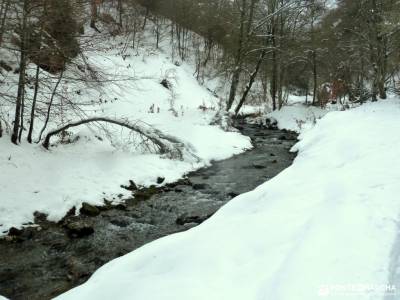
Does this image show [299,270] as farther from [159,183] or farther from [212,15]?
[212,15]

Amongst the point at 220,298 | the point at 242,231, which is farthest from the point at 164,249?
the point at 220,298

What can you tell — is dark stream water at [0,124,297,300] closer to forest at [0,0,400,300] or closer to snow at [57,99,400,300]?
forest at [0,0,400,300]

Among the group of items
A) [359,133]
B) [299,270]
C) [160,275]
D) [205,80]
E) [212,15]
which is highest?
[212,15]

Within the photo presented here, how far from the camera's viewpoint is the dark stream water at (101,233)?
5066 mm

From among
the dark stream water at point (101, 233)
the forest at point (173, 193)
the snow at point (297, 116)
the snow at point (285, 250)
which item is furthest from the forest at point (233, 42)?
the snow at point (285, 250)

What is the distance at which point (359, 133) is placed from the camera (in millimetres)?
9266

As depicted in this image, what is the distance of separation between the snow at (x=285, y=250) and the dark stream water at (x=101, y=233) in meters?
1.07

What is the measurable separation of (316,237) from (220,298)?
1.17 m

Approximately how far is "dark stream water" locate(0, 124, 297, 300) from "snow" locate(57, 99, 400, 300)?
1.07m

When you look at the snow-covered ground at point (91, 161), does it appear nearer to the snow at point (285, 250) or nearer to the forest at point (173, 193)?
the forest at point (173, 193)

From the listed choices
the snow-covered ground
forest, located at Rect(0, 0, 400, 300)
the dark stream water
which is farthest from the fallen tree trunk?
the dark stream water

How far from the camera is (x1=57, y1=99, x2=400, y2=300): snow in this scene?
2.98 m

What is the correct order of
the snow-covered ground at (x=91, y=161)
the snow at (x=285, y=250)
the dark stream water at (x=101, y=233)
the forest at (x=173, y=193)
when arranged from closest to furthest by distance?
the snow at (x=285, y=250) < the forest at (x=173, y=193) < the dark stream water at (x=101, y=233) < the snow-covered ground at (x=91, y=161)

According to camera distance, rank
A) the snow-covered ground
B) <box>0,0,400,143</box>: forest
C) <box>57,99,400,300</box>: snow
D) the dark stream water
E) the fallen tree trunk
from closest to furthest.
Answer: <box>57,99,400,300</box>: snow → the dark stream water → the snow-covered ground → <box>0,0,400,143</box>: forest → the fallen tree trunk
